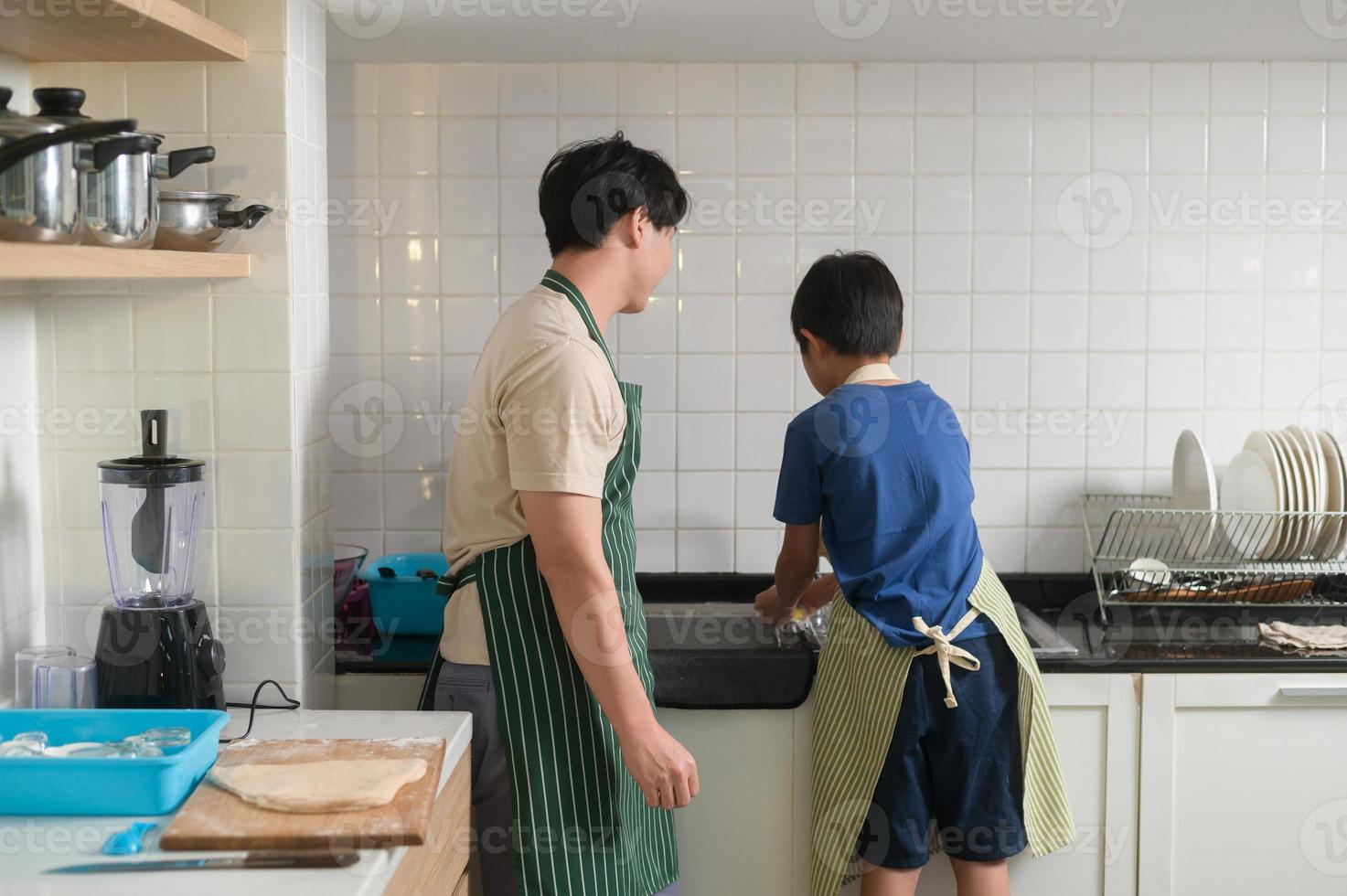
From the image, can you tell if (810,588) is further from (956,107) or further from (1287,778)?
(956,107)

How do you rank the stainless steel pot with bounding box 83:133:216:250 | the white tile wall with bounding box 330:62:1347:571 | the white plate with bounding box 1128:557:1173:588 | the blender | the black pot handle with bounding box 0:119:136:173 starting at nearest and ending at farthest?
the black pot handle with bounding box 0:119:136:173 → the stainless steel pot with bounding box 83:133:216:250 → the blender → the white plate with bounding box 1128:557:1173:588 → the white tile wall with bounding box 330:62:1347:571

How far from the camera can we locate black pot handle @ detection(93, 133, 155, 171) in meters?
1.14

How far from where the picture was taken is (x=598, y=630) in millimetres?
1412

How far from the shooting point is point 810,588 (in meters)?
1.93

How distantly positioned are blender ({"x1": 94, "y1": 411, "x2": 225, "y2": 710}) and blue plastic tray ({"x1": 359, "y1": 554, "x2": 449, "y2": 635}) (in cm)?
36

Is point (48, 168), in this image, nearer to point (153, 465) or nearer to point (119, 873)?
point (153, 465)

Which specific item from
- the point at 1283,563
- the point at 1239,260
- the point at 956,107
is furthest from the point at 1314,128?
the point at 1283,563

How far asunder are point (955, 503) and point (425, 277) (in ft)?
3.43

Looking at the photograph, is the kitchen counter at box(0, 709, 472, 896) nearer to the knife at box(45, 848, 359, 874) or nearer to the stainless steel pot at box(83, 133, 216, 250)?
the knife at box(45, 848, 359, 874)

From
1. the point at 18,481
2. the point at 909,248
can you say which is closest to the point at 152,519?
the point at 18,481
